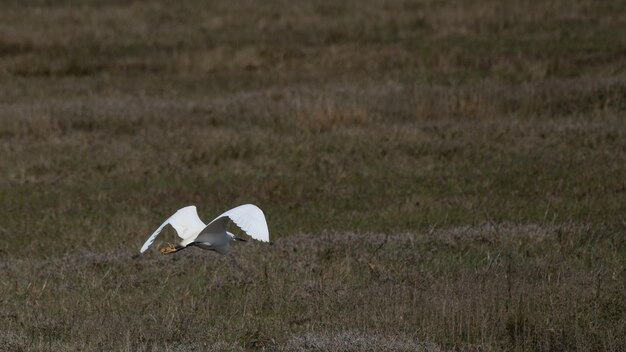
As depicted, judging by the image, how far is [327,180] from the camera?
13438 millimetres

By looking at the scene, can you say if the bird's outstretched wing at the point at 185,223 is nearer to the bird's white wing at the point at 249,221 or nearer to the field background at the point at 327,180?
the bird's white wing at the point at 249,221

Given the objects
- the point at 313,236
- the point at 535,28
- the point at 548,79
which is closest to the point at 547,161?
the point at 313,236

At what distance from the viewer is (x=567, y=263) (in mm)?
9133

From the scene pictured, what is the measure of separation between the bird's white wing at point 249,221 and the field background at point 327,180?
2.34 ft

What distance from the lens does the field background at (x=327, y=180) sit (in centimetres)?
756

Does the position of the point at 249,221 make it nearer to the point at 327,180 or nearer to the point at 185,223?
the point at 185,223

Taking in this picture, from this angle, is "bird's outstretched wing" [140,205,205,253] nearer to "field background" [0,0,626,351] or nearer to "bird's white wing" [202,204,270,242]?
"bird's white wing" [202,204,270,242]

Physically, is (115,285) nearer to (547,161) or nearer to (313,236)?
(313,236)

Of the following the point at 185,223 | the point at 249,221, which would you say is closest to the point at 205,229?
the point at 185,223

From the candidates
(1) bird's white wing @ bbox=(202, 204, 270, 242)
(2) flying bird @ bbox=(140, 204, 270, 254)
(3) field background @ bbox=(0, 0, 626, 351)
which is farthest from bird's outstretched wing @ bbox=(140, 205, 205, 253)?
(3) field background @ bbox=(0, 0, 626, 351)

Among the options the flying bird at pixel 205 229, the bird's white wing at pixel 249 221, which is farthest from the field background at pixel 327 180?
the bird's white wing at pixel 249 221

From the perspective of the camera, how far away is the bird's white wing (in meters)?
6.79

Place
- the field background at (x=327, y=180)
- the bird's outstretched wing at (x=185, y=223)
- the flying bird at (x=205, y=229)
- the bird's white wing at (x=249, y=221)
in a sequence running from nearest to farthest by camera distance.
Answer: the bird's white wing at (x=249, y=221), the flying bird at (x=205, y=229), the field background at (x=327, y=180), the bird's outstretched wing at (x=185, y=223)

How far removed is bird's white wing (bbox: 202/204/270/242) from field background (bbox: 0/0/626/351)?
71 cm
